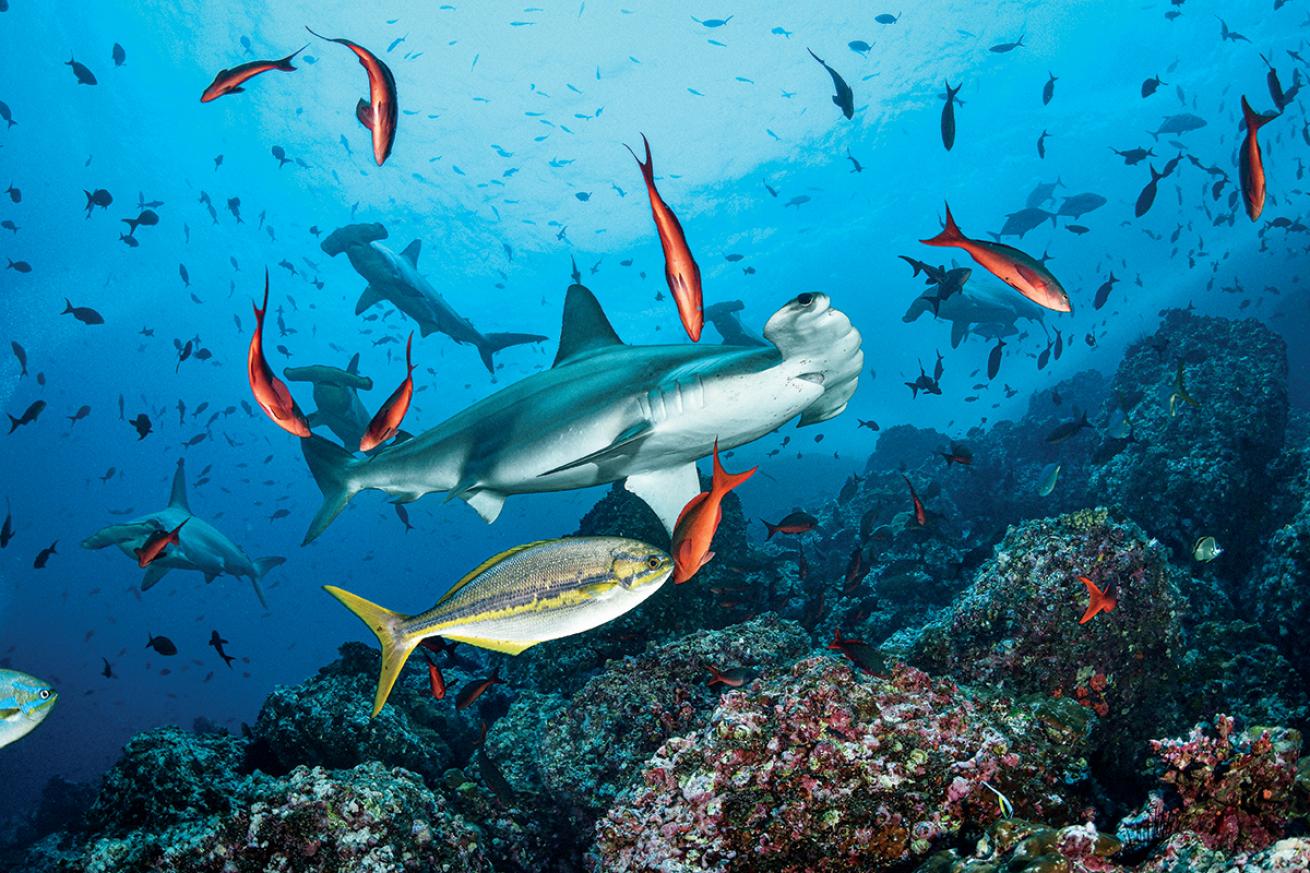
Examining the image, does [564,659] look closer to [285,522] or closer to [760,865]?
[760,865]

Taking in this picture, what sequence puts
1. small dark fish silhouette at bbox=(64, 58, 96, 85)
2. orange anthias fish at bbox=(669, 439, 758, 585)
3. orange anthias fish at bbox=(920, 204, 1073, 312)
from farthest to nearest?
small dark fish silhouette at bbox=(64, 58, 96, 85), orange anthias fish at bbox=(920, 204, 1073, 312), orange anthias fish at bbox=(669, 439, 758, 585)

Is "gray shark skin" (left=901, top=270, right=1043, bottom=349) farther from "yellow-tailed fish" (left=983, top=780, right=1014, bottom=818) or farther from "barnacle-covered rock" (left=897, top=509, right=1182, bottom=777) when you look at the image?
"yellow-tailed fish" (left=983, top=780, right=1014, bottom=818)

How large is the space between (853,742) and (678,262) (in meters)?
2.49

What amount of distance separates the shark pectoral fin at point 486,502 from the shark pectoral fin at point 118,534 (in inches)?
258

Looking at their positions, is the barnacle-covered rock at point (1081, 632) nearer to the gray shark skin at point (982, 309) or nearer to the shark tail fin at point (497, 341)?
the shark tail fin at point (497, 341)

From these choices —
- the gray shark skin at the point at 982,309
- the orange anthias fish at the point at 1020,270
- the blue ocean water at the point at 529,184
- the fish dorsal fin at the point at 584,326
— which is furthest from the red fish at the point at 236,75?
the blue ocean water at the point at 529,184

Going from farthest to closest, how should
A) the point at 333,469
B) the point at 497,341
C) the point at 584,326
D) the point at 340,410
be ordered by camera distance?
the point at 497,341 → the point at 340,410 → the point at 584,326 → the point at 333,469

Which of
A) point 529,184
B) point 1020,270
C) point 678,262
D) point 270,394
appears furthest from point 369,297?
point 529,184

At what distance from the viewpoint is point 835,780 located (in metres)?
2.79

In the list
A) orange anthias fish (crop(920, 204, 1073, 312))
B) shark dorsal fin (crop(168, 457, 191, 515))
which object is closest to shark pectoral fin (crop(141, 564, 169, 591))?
shark dorsal fin (crop(168, 457, 191, 515))

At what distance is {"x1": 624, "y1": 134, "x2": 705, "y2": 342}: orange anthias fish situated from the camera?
8.37 ft

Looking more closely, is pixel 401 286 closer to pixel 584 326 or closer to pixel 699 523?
pixel 584 326

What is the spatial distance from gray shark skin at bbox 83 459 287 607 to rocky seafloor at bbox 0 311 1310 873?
15.9 ft

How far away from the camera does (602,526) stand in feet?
28.3
